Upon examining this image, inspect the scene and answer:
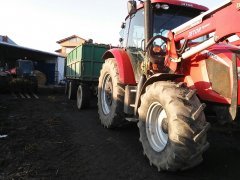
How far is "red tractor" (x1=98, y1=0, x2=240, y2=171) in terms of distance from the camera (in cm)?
409

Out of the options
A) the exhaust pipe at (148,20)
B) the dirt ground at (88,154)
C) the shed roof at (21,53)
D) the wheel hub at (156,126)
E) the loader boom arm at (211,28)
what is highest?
the shed roof at (21,53)

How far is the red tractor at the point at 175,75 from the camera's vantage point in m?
4.09

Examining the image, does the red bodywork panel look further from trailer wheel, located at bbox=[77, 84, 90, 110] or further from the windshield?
trailer wheel, located at bbox=[77, 84, 90, 110]

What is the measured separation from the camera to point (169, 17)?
6.16 metres

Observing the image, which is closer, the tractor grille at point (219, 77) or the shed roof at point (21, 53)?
the tractor grille at point (219, 77)

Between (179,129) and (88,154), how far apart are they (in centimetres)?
184

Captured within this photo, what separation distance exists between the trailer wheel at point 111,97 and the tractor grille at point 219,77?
236 cm

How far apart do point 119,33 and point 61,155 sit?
373 centimetres

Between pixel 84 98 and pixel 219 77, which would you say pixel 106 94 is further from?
pixel 219 77

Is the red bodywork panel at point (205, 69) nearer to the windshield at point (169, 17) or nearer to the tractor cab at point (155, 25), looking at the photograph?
the tractor cab at point (155, 25)

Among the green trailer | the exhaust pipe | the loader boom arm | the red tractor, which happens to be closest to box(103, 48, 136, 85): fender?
the red tractor

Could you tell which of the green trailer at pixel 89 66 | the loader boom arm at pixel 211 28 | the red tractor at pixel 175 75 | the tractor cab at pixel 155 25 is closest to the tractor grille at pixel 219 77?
the red tractor at pixel 175 75

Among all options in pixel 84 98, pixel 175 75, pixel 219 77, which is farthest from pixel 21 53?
pixel 219 77

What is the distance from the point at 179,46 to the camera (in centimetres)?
534
